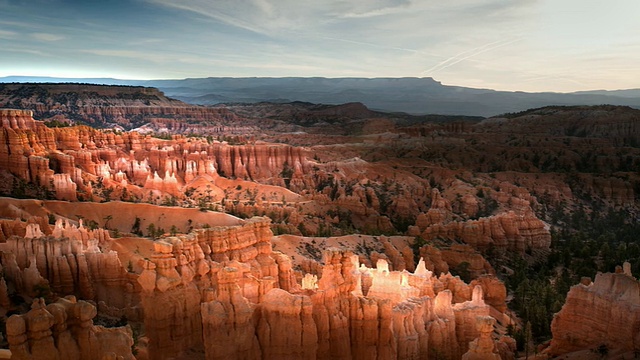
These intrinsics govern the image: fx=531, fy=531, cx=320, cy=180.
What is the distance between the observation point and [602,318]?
1658cm

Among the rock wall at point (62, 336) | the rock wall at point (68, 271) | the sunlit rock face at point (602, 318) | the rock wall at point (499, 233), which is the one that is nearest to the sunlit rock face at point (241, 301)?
the rock wall at point (68, 271)

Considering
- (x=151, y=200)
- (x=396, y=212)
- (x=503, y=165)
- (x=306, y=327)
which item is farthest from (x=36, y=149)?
(x=503, y=165)

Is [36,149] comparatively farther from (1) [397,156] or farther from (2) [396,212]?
(1) [397,156]

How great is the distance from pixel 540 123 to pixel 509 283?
7621 cm

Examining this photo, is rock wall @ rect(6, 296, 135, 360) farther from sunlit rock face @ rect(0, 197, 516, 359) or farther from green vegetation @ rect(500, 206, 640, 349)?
green vegetation @ rect(500, 206, 640, 349)

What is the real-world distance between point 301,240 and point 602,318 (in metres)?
19.9

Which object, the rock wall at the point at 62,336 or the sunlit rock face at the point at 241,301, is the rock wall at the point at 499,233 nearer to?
the sunlit rock face at the point at 241,301

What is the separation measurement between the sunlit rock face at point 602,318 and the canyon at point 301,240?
6cm

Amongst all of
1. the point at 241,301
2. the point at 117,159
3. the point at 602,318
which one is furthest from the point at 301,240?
the point at 117,159

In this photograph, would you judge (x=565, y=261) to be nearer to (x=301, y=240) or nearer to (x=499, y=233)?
(x=499, y=233)

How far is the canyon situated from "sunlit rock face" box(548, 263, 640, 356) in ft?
0.21

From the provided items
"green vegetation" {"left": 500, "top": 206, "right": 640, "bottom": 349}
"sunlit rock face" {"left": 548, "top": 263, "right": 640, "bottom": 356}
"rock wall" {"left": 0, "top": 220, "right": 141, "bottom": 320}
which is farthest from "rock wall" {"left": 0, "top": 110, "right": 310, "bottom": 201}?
"sunlit rock face" {"left": 548, "top": 263, "right": 640, "bottom": 356}

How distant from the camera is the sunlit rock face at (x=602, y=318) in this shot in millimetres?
15469

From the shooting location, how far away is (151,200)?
4491 centimetres
